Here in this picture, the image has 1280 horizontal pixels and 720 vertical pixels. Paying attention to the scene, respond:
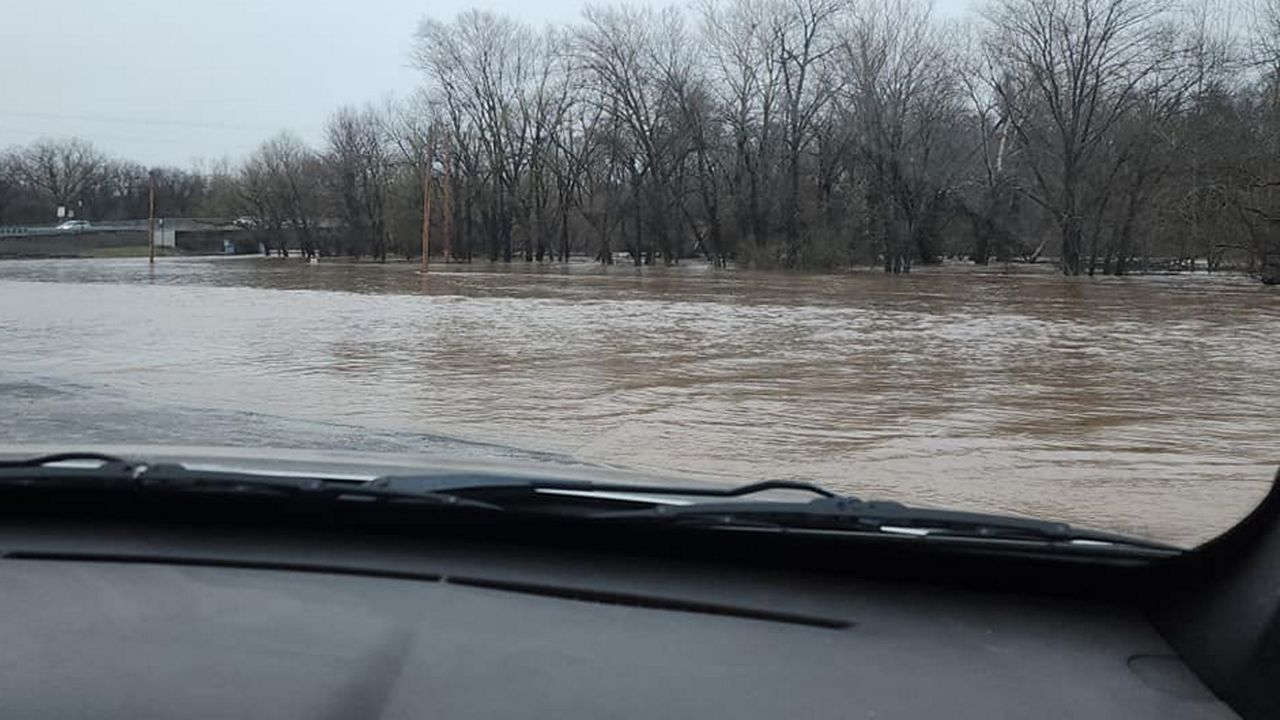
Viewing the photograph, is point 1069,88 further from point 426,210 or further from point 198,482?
point 198,482

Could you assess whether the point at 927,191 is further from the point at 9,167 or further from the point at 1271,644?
the point at 9,167

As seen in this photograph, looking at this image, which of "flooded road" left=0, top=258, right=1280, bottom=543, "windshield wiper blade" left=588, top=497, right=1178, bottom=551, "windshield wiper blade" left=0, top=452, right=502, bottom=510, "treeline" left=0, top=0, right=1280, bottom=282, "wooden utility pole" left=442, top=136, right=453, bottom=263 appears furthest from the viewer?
"wooden utility pole" left=442, top=136, right=453, bottom=263

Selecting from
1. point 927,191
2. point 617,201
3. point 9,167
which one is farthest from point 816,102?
point 9,167

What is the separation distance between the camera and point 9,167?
11294 cm

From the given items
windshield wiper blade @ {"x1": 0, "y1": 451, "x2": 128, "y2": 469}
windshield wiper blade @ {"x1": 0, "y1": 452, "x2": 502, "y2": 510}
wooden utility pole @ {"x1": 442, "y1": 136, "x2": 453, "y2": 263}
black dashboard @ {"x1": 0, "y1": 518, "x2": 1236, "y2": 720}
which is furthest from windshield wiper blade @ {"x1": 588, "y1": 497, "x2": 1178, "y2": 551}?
wooden utility pole @ {"x1": 442, "y1": 136, "x2": 453, "y2": 263}

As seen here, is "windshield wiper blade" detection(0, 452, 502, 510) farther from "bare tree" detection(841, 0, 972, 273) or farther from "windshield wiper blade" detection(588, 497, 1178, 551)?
"bare tree" detection(841, 0, 972, 273)

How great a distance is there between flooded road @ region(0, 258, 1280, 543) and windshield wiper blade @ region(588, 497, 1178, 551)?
2.85m

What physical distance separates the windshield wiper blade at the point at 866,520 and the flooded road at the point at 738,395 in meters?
2.85

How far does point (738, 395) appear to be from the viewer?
1041cm

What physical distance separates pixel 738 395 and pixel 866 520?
26.1ft

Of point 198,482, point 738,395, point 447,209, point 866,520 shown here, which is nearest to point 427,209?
point 447,209

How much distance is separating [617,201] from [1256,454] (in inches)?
2684

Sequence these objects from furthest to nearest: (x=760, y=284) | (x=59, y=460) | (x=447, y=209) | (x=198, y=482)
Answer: (x=447, y=209), (x=760, y=284), (x=59, y=460), (x=198, y=482)

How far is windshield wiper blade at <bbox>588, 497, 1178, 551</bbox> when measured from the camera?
2428mm
